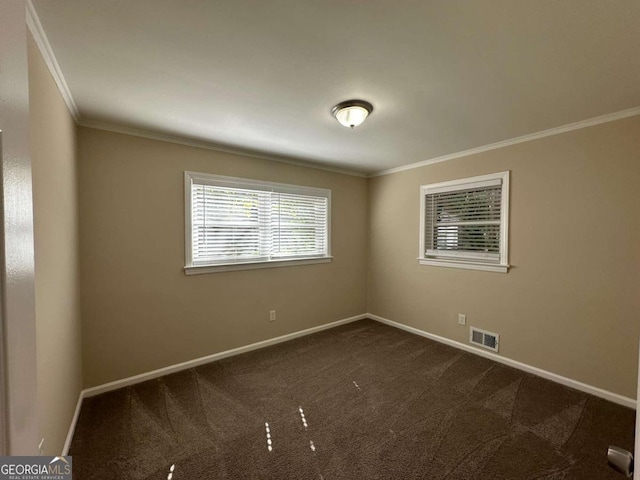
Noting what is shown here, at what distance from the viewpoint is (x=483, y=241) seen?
3.22 m

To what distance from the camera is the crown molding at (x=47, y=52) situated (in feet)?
4.15

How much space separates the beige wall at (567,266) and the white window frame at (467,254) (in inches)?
2.5

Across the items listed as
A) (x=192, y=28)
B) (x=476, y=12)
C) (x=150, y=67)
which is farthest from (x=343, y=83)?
(x=150, y=67)

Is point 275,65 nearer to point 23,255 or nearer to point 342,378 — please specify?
point 23,255

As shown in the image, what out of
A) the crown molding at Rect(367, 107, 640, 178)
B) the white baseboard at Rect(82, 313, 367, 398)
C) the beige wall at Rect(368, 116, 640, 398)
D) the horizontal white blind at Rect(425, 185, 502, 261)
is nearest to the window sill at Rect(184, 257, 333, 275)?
the white baseboard at Rect(82, 313, 367, 398)

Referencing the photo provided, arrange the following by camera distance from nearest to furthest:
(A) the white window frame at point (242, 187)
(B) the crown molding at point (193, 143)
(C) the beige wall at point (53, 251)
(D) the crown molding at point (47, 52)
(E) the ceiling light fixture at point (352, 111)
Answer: (D) the crown molding at point (47, 52) → (C) the beige wall at point (53, 251) → (E) the ceiling light fixture at point (352, 111) → (B) the crown molding at point (193, 143) → (A) the white window frame at point (242, 187)

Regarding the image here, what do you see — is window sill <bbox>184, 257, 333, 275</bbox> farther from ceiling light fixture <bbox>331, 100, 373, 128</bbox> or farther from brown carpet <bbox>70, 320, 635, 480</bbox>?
ceiling light fixture <bbox>331, 100, 373, 128</bbox>

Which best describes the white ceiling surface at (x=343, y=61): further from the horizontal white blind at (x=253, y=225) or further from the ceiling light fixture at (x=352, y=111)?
the horizontal white blind at (x=253, y=225)

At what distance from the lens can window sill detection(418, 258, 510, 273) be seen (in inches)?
120

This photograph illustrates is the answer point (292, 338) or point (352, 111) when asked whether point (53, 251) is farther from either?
point (292, 338)

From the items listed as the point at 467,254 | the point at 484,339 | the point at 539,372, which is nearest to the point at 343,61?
the point at 467,254

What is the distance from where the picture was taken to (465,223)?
3.38 metres

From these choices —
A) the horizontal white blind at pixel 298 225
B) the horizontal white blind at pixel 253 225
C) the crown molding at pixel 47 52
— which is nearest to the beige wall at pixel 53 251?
the crown molding at pixel 47 52

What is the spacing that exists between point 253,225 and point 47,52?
2180mm
